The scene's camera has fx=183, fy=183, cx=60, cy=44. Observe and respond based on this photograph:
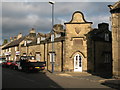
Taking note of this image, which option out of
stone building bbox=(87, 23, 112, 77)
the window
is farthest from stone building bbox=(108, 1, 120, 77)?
the window

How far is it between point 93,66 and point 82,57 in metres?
2.00

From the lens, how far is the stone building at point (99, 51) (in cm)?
2477

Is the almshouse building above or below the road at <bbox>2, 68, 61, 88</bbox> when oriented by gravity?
above

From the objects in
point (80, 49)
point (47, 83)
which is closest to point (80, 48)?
point (80, 49)

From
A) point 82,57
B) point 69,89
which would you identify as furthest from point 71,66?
point 69,89

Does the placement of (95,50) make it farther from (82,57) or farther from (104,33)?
(104,33)

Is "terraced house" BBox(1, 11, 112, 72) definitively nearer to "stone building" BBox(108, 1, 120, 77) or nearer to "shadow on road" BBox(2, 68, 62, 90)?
"stone building" BBox(108, 1, 120, 77)

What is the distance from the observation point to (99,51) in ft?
86.2

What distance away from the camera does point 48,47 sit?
97.7ft

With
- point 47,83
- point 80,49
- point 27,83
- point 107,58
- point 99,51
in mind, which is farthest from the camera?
point 107,58

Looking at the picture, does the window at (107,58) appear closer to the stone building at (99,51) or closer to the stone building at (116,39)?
the stone building at (99,51)

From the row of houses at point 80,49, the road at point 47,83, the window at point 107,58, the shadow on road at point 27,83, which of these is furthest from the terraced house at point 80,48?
the road at point 47,83

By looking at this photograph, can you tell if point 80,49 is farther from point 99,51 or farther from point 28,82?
point 28,82

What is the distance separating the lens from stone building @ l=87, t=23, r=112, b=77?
81.3 feet
